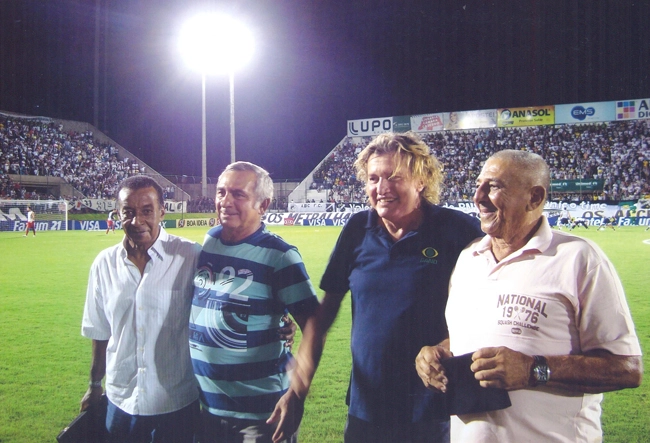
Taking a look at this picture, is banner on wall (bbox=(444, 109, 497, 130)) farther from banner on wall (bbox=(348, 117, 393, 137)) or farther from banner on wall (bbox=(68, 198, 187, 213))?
banner on wall (bbox=(68, 198, 187, 213))

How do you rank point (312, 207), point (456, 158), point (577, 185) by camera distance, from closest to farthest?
point (577, 185) → point (312, 207) → point (456, 158)

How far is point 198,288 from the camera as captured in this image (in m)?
2.83

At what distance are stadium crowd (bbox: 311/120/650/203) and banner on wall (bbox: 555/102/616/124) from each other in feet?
1.68

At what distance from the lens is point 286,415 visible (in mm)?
2615

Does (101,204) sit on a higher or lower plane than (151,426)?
higher

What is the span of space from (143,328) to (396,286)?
57.0 inches

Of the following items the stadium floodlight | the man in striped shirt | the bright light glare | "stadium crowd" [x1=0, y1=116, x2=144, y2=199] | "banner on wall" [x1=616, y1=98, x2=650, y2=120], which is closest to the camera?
the man in striped shirt

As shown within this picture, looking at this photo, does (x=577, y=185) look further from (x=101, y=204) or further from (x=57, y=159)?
(x=57, y=159)

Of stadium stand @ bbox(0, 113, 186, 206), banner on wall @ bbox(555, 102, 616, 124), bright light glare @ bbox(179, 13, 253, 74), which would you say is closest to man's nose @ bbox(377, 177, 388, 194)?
bright light glare @ bbox(179, 13, 253, 74)

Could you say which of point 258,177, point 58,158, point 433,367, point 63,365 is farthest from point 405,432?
point 58,158

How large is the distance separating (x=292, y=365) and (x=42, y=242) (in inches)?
850

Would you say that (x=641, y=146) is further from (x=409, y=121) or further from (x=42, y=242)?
(x=42, y=242)

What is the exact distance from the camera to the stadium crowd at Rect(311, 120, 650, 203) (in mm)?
34844

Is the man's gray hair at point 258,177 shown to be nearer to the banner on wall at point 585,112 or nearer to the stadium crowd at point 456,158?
the stadium crowd at point 456,158
